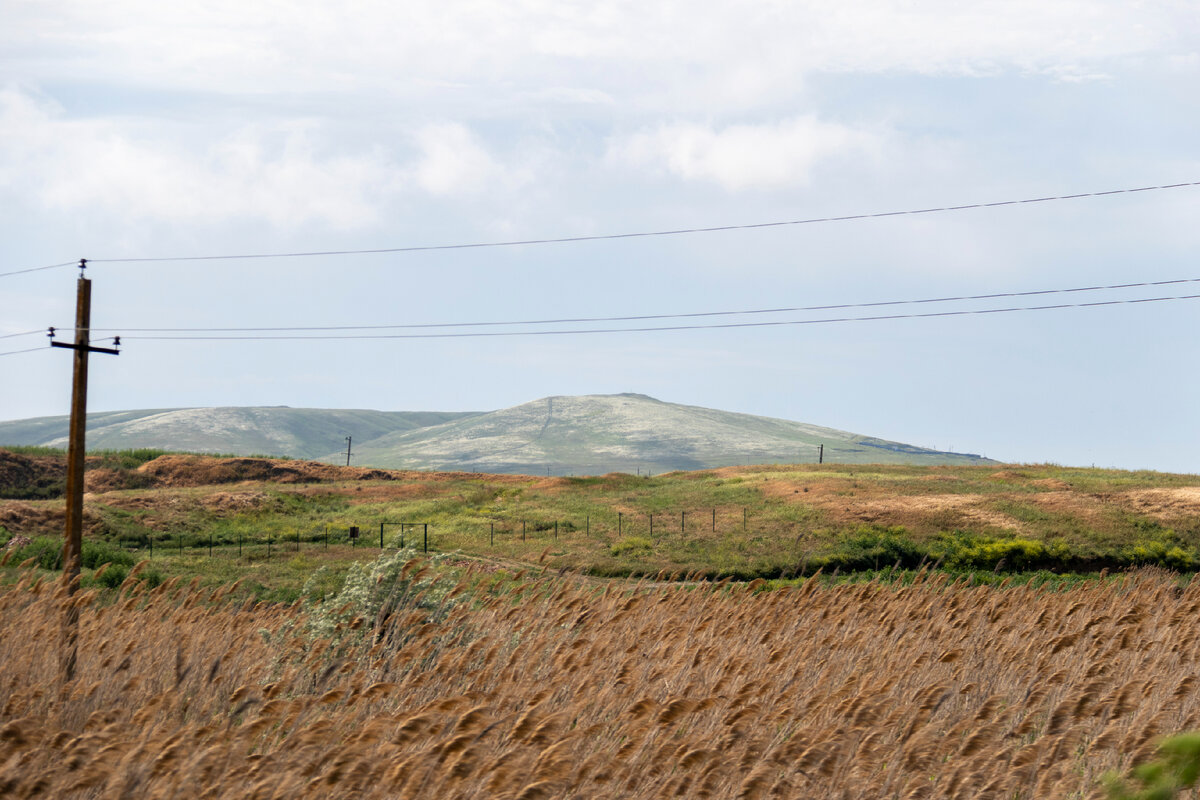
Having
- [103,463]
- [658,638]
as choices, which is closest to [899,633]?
[658,638]

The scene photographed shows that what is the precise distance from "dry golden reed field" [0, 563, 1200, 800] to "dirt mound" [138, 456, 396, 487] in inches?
2732

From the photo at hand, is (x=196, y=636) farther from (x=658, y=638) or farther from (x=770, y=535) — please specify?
(x=770, y=535)

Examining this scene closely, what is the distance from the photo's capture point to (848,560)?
3906cm

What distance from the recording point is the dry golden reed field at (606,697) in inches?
225

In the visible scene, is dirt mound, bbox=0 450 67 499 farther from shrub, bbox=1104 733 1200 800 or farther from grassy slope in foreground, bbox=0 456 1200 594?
shrub, bbox=1104 733 1200 800

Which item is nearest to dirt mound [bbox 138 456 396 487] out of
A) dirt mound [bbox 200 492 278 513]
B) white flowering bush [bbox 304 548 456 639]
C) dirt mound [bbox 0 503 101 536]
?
dirt mound [bbox 200 492 278 513]

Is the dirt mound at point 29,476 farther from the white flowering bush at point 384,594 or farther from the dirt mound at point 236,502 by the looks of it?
the white flowering bush at point 384,594

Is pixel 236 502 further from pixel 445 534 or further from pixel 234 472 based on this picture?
pixel 234 472

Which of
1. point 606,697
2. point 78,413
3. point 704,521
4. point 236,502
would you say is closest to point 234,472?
point 236,502

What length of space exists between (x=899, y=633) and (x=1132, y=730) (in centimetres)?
447

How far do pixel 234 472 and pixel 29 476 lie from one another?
15418 millimetres

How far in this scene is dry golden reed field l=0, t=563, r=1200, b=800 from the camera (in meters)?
5.70

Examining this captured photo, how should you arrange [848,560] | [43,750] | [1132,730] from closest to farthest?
[43,750] < [1132,730] < [848,560]

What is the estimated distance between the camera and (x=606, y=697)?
806 cm
